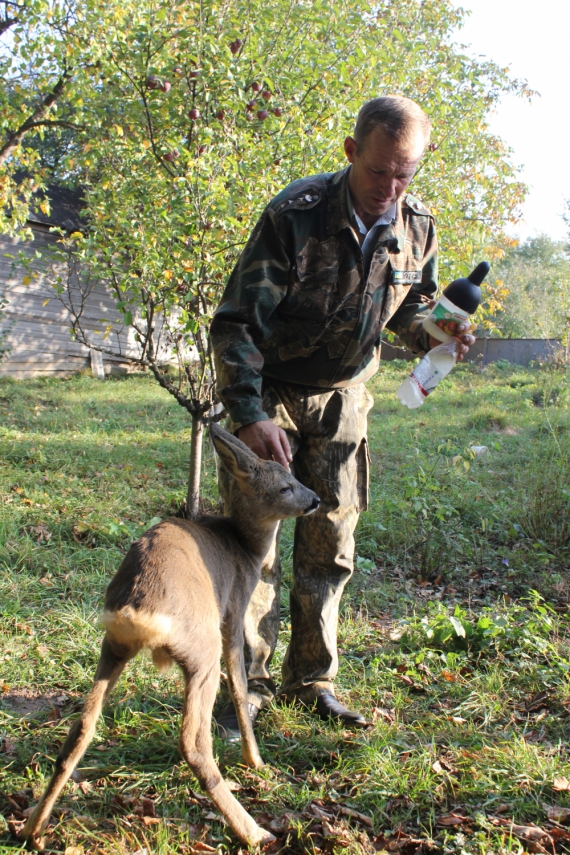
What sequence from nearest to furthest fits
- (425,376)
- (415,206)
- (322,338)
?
(322,338) → (425,376) → (415,206)

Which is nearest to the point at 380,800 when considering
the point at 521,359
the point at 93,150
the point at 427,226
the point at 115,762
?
the point at 115,762

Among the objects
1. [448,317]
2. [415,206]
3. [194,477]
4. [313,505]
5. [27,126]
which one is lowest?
[194,477]

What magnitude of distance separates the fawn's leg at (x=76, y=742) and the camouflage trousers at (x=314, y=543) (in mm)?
921

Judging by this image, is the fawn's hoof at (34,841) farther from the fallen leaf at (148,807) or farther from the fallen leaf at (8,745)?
the fallen leaf at (8,745)

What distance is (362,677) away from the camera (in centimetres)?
356

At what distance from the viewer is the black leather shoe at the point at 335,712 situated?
306 cm

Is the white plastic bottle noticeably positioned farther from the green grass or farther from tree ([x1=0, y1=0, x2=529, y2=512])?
tree ([x1=0, y1=0, x2=529, y2=512])

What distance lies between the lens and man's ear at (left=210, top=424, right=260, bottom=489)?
269 centimetres

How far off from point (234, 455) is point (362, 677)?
1.63 meters

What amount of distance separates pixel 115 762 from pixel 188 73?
4594mm

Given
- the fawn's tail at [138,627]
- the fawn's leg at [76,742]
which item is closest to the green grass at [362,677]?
the fawn's leg at [76,742]

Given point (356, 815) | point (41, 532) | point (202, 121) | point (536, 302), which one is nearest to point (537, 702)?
point (356, 815)

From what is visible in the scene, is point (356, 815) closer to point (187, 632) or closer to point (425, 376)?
point (187, 632)

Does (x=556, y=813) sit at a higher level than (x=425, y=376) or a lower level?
lower
